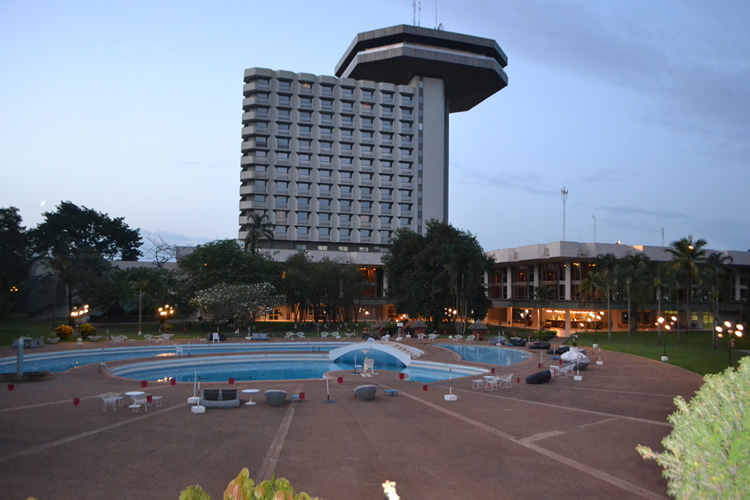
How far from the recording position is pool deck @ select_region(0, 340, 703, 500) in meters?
9.95

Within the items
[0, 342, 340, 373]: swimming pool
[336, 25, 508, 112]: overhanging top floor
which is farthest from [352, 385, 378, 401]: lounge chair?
[336, 25, 508, 112]: overhanging top floor

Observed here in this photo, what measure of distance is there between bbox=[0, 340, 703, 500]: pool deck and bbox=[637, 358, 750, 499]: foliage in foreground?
10.4 feet

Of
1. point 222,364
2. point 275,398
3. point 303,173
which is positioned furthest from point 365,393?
point 303,173

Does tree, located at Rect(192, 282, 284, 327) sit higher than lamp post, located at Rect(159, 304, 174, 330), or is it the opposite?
tree, located at Rect(192, 282, 284, 327)

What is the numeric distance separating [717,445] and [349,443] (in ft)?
→ 28.3

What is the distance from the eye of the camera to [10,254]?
51219mm

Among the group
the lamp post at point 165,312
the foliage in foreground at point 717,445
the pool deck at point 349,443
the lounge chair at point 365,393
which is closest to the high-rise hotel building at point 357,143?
the lamp post at point 165,312

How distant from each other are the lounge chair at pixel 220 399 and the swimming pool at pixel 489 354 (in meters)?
21.1

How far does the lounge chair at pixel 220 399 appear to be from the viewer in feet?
54.5

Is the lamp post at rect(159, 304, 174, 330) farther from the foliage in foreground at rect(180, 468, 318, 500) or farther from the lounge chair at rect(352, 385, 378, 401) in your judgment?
the foliage in foreground at rect(180, 468, 318, 500)

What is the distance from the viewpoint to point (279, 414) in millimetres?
16125

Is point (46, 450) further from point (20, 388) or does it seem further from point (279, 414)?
point (20, 388)

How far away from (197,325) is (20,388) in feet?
118

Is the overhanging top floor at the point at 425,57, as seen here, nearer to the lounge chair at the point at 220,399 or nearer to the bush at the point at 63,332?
the bush at the point at 63,332
